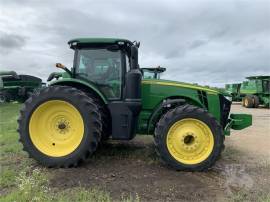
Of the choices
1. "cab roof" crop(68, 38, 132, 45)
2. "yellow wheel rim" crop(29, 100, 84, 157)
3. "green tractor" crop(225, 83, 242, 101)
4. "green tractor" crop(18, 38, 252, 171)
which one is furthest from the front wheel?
"green tractor" crop(225, 83, 242, 101)

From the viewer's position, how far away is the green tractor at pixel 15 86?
16.1 meters

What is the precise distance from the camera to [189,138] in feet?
20.4

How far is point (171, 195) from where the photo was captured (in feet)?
15.8

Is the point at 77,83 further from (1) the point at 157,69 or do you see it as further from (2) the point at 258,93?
(2) the point at 258,93

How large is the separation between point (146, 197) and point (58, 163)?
1890 millimetres

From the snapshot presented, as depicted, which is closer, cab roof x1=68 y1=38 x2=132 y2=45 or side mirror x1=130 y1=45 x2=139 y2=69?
side mirror x1=130 y1=45 x2=139 y2=69

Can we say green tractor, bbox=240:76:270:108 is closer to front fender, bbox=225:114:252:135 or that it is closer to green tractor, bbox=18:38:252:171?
front fender, bbox=225:114:252:135

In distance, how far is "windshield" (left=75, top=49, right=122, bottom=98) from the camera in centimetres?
648

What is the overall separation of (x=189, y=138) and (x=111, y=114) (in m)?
1.42

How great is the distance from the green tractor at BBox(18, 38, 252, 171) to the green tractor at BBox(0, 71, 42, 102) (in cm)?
951

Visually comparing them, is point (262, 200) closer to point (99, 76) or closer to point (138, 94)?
point (138, 94)

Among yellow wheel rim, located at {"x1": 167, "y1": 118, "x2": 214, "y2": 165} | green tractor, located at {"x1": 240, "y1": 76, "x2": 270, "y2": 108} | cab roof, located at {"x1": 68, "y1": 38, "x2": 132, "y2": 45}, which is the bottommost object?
yellow wheel rim, located at {"x1": 167, "y1": 118, "x2": 214, "y2": 165}

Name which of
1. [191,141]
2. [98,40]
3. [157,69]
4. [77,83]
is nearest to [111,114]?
[77,83]

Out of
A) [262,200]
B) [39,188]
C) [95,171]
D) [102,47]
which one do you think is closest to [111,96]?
[102,47]
